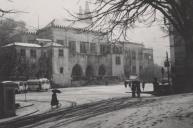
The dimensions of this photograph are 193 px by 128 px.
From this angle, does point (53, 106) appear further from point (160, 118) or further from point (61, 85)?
point (61, 85)

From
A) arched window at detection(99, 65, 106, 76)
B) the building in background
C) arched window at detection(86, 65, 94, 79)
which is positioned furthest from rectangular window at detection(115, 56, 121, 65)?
arched window at detection(86, 65, 94, 79)

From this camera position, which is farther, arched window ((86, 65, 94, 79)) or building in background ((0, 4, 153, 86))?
arched window ((86, 65, 94, 79))

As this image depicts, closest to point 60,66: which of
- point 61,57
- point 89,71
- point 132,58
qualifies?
point 61,57

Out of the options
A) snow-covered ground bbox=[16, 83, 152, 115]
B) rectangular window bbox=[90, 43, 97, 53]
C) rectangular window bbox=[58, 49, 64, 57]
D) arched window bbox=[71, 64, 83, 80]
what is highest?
rectangular window bbox=[90, 43, 97, 53]

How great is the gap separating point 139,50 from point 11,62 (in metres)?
58.6

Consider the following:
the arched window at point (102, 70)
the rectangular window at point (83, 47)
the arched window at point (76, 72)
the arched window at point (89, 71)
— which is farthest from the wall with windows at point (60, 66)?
the arched window at point (102, 70)

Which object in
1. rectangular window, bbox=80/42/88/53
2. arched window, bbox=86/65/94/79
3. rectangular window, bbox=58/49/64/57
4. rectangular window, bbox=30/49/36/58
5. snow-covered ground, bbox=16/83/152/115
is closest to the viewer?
snow-covered ground, bbox=16/83/152/115

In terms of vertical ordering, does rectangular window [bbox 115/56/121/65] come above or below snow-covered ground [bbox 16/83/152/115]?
above

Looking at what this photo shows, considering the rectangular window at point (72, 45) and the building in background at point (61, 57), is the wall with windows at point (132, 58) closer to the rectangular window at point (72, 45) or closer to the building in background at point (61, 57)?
the building in background at point (61, 57)

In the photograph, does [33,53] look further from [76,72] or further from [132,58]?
[132,58]

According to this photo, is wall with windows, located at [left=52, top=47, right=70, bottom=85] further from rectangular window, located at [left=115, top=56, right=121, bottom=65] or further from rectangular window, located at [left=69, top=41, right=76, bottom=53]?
rectangular window, located at [left=115, top=56, right=121, bottom=65]

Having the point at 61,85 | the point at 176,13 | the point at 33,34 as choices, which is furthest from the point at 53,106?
the point at 33,34

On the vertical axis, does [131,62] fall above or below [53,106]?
above

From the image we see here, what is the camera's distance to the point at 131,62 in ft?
286
